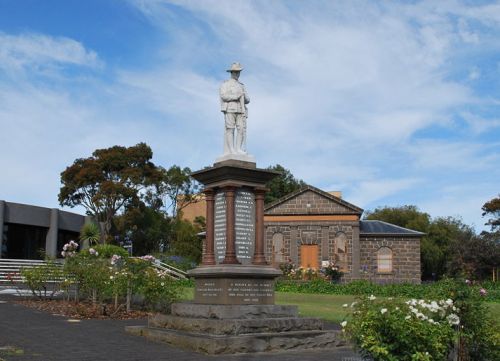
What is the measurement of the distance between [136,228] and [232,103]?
134 ft

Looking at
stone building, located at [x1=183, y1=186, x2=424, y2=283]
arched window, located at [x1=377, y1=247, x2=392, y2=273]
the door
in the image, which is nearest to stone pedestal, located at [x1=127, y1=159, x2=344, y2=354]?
stone building, located at [x1=183, y1=186, x2=424, y2=283]

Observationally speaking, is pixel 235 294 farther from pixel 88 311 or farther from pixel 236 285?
pixel 88 311

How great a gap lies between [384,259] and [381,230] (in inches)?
79.6

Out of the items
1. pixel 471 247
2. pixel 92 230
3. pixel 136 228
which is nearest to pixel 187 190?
pixel 136 228

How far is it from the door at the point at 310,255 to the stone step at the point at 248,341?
96.9 ft

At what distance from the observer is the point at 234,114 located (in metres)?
13.4

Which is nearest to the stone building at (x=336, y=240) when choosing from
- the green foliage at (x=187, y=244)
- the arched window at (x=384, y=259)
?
the arched window at (x=384, y=259)

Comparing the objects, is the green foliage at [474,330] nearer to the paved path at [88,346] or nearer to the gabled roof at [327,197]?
the paved path at [88,346]

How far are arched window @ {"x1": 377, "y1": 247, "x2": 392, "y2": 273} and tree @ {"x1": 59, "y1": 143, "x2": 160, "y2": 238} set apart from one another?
781 inches

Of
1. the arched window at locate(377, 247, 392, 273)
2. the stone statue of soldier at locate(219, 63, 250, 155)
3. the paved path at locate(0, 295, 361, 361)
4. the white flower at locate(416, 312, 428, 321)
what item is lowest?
the paved path at locate(0, 295, 361, 361)

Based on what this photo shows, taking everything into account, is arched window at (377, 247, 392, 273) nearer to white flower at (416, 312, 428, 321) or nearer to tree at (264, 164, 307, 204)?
tree at (264, 164, 307, 204)

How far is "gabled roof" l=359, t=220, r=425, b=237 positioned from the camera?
134ft

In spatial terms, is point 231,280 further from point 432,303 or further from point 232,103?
point 432,303

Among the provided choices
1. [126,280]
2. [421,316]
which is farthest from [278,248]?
[421,316]
